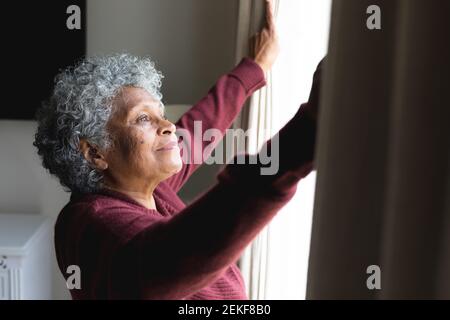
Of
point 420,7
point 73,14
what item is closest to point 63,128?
point 420,7

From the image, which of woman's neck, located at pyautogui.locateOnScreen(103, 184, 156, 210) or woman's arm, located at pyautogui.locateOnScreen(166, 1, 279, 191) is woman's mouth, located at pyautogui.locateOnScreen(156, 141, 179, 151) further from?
woman's arm, located at pyautogui.locateOnScreen(166, 1, 279, 191)

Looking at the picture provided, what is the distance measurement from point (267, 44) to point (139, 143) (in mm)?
574

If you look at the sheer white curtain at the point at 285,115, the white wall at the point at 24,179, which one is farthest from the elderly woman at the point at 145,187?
the white wall at the point at 24,179

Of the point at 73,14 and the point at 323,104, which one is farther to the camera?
the point at 73,14

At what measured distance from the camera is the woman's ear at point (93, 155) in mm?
970

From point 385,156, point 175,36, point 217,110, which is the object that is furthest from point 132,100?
point 175,36

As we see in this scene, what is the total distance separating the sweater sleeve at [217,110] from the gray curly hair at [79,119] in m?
0.24

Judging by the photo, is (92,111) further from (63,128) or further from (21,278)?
(21,278)

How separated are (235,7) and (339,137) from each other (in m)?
1.62

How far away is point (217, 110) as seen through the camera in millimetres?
1258

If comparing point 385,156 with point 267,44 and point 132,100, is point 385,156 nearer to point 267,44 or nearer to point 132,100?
point 132,100

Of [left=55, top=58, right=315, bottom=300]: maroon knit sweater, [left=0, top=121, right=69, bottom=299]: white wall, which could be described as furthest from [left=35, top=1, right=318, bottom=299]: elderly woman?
[left=0, top=121, right=69, bottom=299]: white wall

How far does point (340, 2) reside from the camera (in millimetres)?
481

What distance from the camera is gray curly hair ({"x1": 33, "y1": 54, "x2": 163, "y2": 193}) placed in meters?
0.95
